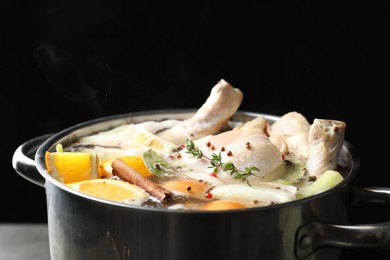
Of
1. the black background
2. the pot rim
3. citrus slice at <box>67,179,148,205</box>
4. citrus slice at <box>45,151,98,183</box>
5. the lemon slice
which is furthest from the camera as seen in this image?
the black background

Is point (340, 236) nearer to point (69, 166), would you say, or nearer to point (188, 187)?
point (188, 187)

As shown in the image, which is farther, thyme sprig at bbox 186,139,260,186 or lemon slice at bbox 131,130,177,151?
lemon slice at bbox 131,130,177,151

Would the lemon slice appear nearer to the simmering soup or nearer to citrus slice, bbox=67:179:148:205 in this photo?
the simmering soup

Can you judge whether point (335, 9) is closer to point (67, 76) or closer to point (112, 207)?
point (67, 76)

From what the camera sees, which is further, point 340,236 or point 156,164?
point 156,164

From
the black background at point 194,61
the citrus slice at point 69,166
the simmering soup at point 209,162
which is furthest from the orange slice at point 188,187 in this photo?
the black background at point 194,61

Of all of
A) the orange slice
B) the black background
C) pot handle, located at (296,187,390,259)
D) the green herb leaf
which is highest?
the black background

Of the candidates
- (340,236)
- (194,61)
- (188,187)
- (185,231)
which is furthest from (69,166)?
(194,61)

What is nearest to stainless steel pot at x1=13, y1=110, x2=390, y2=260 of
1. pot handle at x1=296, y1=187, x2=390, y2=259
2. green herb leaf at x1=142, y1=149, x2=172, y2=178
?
pot handle at x1=296, y1=187, x2=390, y2=259
